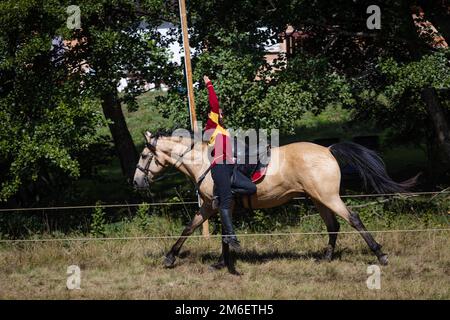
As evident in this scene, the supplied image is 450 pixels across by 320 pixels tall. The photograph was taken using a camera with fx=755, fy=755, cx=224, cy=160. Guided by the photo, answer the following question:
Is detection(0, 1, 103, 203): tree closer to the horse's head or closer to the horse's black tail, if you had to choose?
the horse's head

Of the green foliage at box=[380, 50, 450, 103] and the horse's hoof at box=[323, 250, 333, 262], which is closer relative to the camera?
the horse's hoof at box=[323, 250, 333, 262]

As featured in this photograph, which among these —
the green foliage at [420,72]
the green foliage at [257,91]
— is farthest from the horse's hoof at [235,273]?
the green foliage at [420,72]

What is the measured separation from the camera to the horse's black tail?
11172 mm

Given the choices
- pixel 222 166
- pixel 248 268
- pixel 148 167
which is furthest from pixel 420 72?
pixel 148 167

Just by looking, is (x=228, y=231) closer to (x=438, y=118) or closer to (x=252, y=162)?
(x=252, y=162)

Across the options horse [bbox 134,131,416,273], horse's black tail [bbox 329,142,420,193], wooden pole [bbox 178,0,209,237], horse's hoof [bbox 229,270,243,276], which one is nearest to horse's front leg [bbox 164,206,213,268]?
horse [bbox 134,131,416,273]

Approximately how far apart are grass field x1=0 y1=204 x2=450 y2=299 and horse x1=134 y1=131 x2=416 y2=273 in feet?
1.28

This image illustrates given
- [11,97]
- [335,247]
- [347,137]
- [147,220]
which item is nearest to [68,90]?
[11,97]

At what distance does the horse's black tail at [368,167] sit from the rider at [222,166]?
5.49 ft

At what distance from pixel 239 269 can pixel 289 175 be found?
1.53m

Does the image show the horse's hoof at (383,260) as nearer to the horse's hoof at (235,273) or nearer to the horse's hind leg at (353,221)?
the horse's hind leg at (353,221)

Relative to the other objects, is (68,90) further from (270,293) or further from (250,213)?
(270,293)

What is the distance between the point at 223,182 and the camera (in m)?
10.5

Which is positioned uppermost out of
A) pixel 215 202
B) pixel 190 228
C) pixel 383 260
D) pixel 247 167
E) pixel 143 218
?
pixel 247 167
